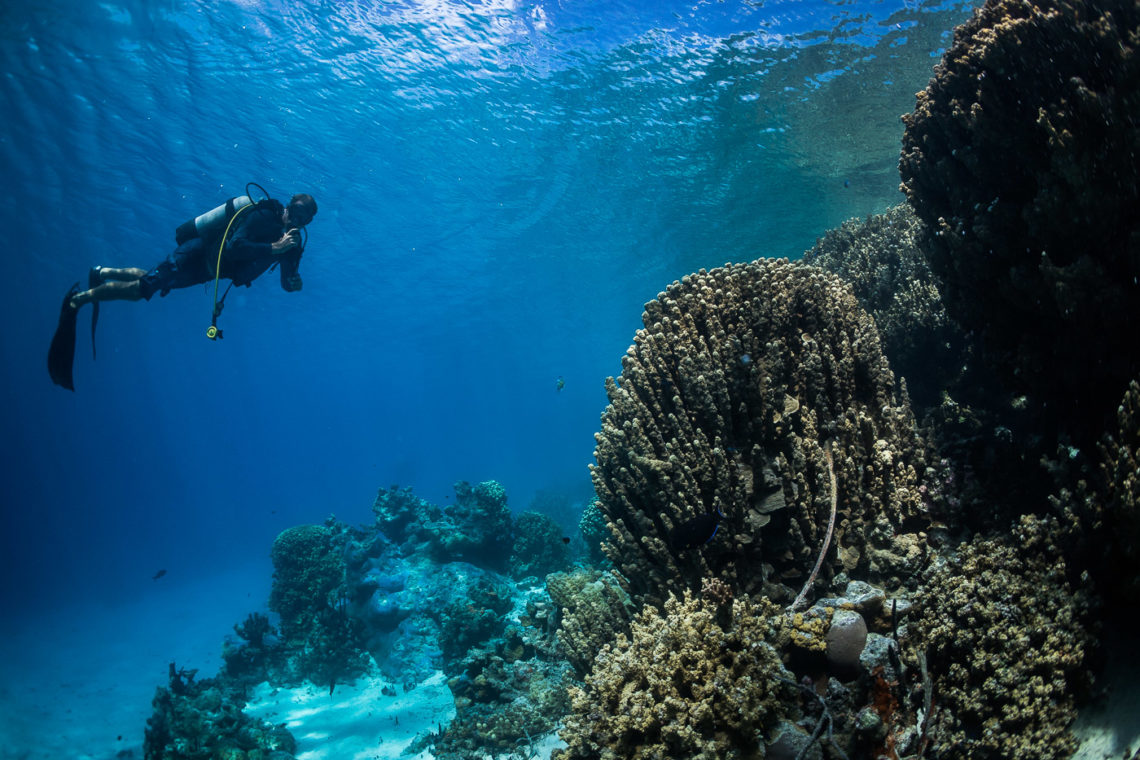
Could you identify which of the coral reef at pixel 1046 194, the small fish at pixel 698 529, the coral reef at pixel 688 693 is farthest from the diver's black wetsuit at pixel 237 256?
the coral reef at pixel 1046 194

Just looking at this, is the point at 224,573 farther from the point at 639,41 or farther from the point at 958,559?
the point at 958,559

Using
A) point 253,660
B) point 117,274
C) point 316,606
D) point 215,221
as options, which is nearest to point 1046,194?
point 215,221

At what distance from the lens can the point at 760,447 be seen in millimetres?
3691

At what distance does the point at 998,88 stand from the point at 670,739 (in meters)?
5.04

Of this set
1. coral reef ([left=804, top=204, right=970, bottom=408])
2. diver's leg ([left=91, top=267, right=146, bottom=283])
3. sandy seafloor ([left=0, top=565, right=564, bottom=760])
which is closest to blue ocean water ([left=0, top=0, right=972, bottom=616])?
coral reef ([left=804, top=204, right=970, bottom=408])

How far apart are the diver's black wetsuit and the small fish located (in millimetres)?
8525

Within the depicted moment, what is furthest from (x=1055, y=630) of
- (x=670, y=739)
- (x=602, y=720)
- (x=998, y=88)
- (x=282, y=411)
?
(x=282, y=411)

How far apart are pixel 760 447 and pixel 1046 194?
7.99 feet

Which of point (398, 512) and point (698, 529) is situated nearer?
point (698, 529)

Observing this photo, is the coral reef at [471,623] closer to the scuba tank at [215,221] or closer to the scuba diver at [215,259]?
the scuba diver at [215,259]

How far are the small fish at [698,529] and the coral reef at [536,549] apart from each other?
11.5m

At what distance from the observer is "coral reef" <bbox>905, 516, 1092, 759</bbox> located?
94.0 inches

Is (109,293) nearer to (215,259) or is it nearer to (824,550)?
(215,259)

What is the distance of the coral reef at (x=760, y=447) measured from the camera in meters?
3.53
